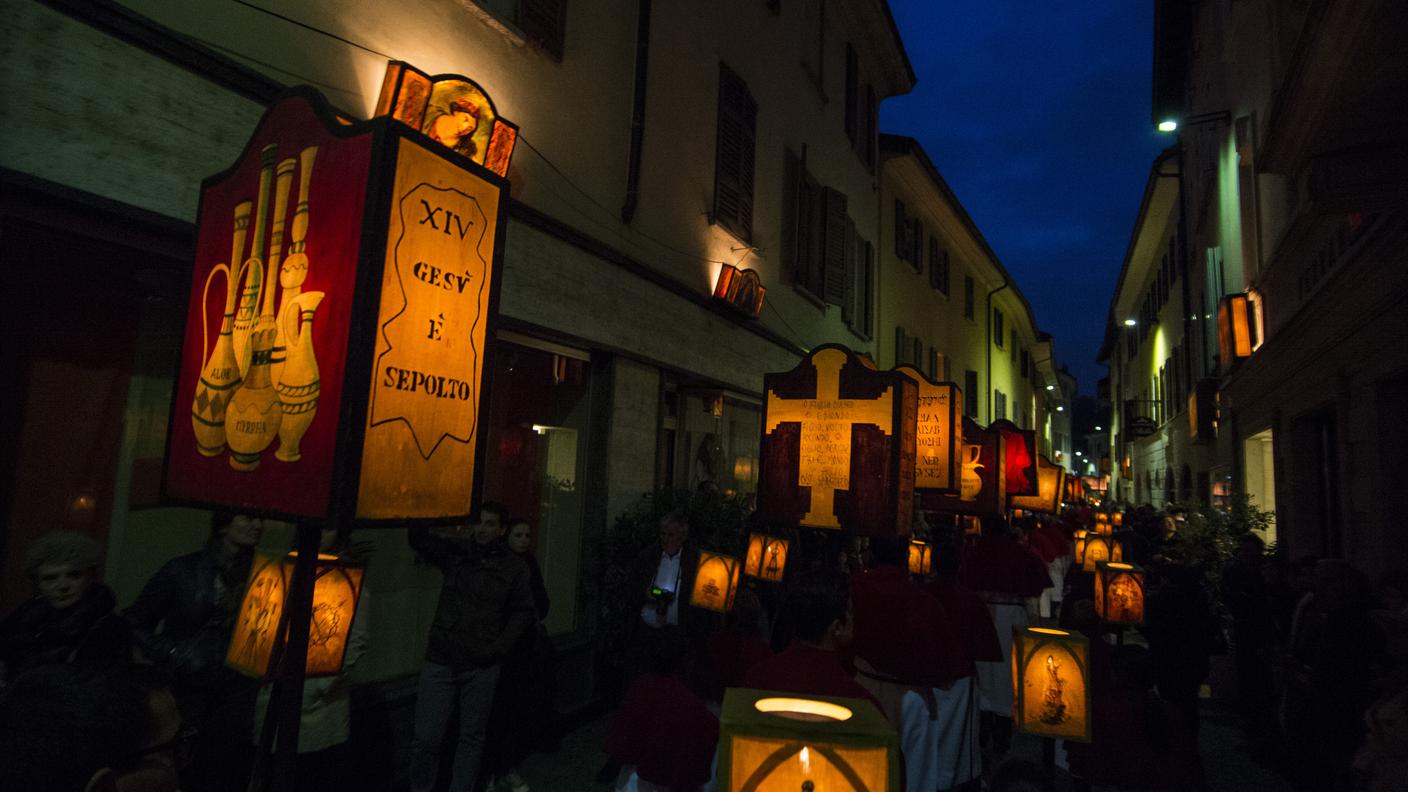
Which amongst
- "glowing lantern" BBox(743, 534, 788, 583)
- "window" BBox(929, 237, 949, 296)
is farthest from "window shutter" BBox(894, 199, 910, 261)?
"glowing lantern" BBox(743, 534, 788, 583)

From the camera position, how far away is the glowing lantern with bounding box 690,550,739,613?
643 cm

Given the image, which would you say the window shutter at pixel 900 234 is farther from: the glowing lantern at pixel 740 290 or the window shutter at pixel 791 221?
the glowing lantern at pixel 740 290

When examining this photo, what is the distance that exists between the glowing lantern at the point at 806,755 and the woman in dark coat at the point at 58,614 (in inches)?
114

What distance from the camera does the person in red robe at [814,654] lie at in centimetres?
306

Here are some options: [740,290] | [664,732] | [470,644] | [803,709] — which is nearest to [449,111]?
[470,644]

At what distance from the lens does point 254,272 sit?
2588 millimetres

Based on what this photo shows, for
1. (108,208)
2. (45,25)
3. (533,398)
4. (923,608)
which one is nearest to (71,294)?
(108,208)

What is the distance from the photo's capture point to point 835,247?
14.5 m

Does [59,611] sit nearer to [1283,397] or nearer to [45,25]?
[45,25]

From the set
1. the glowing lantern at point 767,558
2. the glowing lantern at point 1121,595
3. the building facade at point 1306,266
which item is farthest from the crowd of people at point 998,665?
the building facade at point 1306,266

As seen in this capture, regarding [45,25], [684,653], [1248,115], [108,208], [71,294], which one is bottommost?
[684,653]

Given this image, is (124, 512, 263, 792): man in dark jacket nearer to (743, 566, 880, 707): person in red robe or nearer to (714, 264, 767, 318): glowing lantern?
(743, 566, 880, 707): person in red robe

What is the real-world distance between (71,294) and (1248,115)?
47.4ft

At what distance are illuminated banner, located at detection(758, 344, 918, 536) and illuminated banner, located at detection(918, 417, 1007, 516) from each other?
3.49 meters
